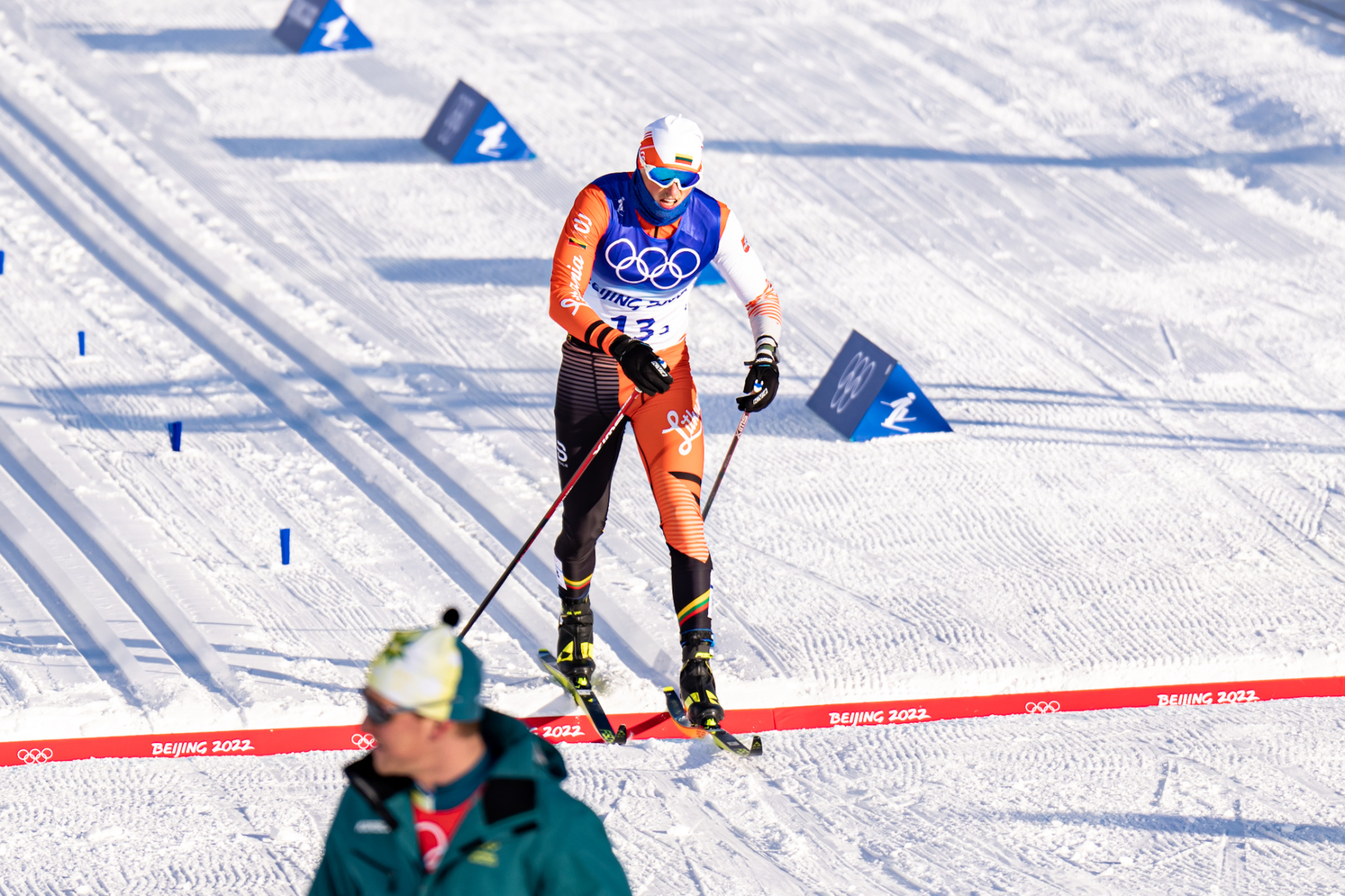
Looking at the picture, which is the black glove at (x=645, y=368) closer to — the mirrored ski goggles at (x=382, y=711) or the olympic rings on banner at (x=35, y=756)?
the olympic rings on banner at (x=35, y=756)

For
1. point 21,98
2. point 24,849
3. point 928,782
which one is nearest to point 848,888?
point 928,782

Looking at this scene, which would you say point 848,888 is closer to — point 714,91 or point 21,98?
point 714,91

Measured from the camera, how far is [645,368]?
4715 mm

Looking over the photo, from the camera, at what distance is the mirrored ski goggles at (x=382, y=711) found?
2191 mm

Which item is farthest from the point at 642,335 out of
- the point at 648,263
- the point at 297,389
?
the point at 297,389

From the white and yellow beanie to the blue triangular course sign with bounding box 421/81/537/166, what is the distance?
25.4 feet

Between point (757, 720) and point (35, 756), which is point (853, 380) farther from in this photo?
point (35, 756)

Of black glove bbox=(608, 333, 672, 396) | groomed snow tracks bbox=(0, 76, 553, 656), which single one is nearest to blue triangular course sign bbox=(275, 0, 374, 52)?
groomed snow tracks bbox=(0, 76, 553, 656)

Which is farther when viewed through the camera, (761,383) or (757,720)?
(757,720)

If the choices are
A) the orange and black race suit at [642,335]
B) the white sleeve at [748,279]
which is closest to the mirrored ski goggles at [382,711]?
the orange and black race suit at [642,335]

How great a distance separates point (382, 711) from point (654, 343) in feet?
9.95

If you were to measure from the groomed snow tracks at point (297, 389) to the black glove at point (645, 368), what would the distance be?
4.45 ft

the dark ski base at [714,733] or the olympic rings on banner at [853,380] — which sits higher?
the olympic rings on banner at [853,380]

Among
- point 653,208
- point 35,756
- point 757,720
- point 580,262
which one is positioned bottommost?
point 35,756
